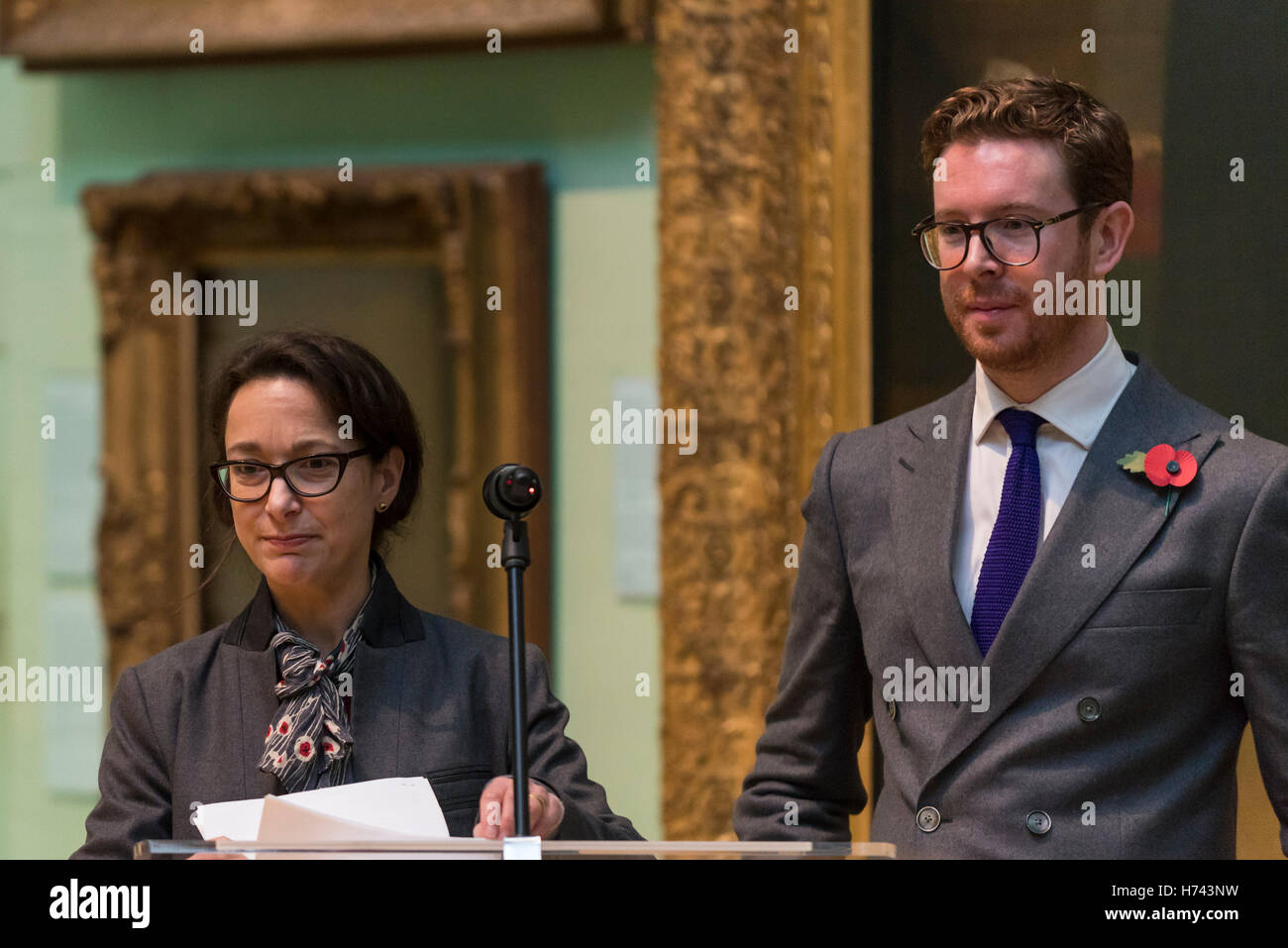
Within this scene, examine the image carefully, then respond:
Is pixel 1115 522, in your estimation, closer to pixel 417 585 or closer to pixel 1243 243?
pixel 1243 243

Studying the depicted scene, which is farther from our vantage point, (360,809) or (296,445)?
(296,445)

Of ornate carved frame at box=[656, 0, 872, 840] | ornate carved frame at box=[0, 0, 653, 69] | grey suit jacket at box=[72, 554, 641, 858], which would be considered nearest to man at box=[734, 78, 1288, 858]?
grey suit jacket at box=[72, 554, 641, 858]

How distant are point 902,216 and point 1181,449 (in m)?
1.24

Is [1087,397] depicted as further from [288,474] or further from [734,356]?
[734,356]

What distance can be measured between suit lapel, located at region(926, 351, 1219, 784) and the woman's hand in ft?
1.53

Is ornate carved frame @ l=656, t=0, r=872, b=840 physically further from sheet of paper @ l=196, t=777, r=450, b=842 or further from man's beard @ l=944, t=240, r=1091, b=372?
sheet of paper @ l=196, t=777, r=450, b=842

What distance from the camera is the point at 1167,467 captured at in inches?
72.5

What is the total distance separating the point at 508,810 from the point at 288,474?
524 millimetres

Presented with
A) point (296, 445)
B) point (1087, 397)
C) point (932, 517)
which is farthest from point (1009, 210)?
point (296, 445)

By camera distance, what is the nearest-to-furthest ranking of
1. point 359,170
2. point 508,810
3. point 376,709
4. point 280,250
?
point 508,810, point 376,709, point 359,170, point 280,250

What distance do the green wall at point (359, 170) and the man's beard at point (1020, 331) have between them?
1379 mm

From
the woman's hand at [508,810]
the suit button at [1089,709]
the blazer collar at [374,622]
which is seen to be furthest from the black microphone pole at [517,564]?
the suit button at [1089,709]

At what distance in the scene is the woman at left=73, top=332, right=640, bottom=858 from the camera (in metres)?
1.84

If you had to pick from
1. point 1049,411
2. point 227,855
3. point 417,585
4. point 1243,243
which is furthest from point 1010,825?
point 417,585
